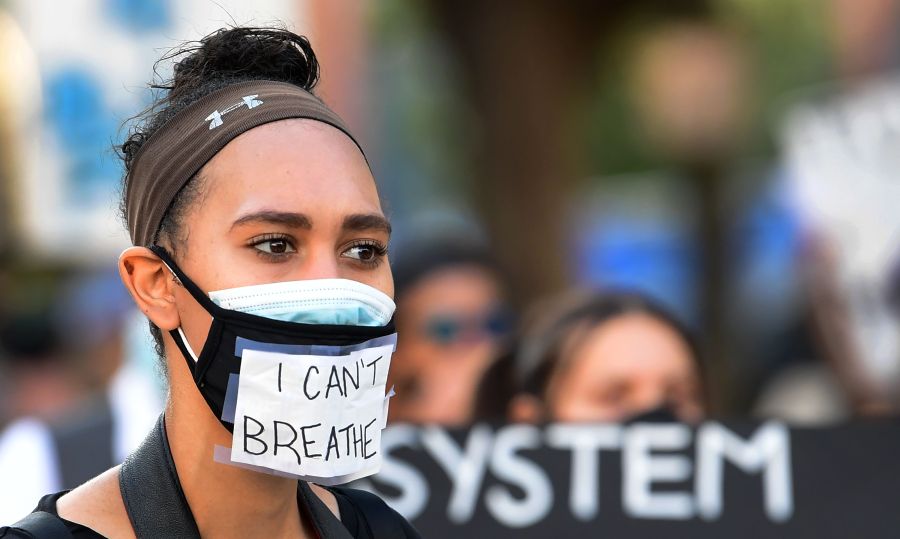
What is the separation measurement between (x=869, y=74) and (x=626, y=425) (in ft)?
21.2

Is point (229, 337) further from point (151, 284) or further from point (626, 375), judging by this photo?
point (626, 375)

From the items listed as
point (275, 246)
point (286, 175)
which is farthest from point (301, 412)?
point (286, 175)

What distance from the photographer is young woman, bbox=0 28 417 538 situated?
2539 mm

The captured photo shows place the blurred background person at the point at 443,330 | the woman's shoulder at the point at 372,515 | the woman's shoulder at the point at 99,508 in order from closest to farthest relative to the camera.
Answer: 1. the woman's shoulder at the point at 99,508
2. the woman's shoulder at the point at 372,515
3. the blurred background person at the point at 443,330

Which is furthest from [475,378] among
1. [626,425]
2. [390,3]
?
[390,3]

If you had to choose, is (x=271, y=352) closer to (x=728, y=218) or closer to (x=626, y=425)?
(x=626, y=425)

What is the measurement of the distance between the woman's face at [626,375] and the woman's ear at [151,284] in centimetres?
204

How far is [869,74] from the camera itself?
9516 mm

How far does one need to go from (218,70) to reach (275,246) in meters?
0.49

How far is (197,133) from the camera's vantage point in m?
2.63

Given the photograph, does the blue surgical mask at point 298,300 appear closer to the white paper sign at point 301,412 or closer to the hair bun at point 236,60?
the white paper sign at point 301,412

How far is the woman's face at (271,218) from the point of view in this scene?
8.35 feet

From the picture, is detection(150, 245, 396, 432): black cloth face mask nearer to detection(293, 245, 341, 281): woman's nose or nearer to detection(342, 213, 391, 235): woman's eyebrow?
detection(293, 245, 341, 281): woman's nose

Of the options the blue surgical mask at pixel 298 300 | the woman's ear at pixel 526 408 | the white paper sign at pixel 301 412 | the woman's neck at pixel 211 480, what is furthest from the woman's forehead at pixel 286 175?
the woman's ear at pixel 526 408
